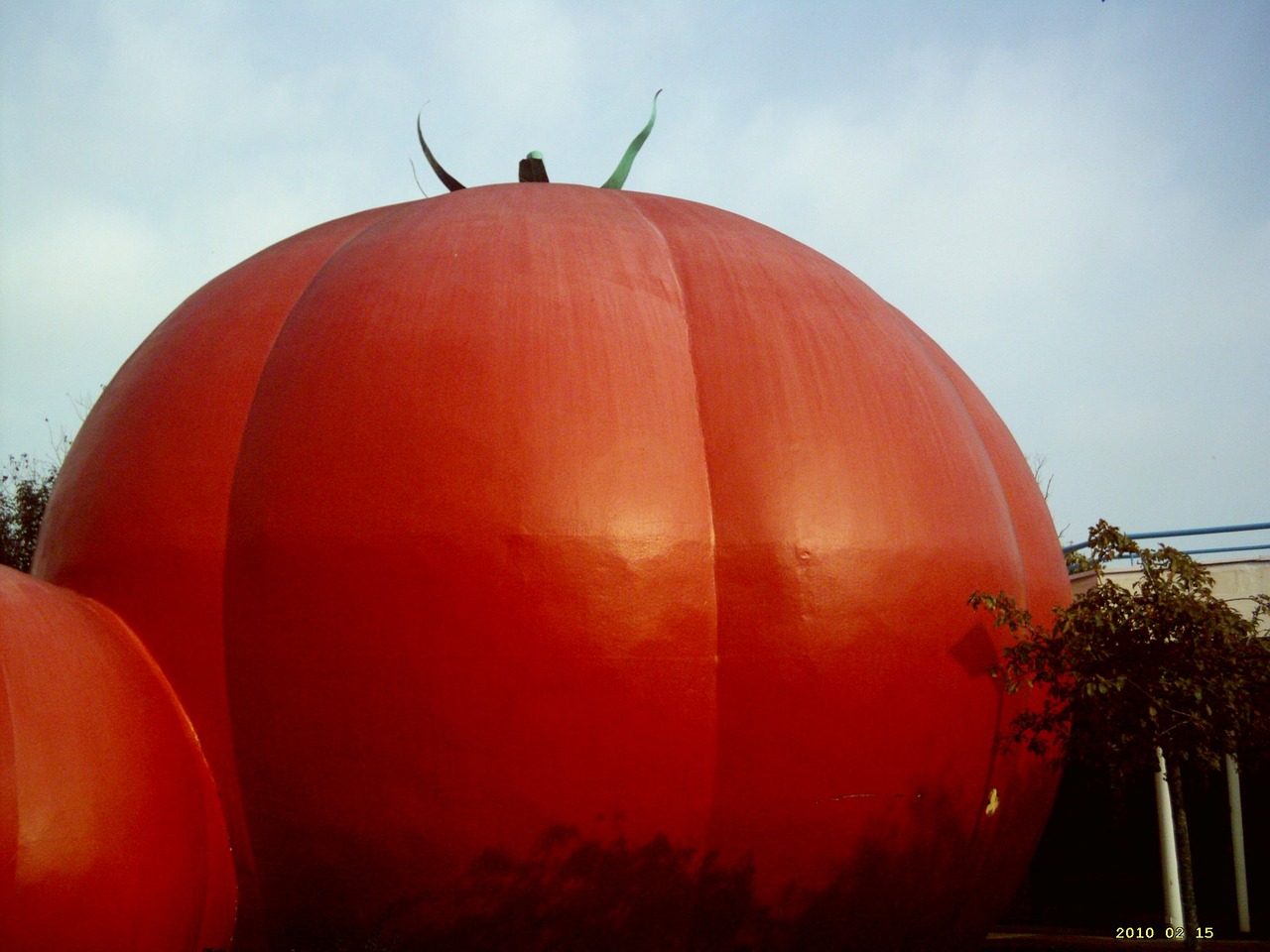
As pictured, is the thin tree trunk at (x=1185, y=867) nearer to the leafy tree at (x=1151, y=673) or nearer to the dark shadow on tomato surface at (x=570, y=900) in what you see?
the leafy tree at (x=1151, y=673)

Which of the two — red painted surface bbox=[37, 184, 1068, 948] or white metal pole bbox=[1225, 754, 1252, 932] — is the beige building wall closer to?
white metal pole bbox=[1225, 754, 1252, 932]

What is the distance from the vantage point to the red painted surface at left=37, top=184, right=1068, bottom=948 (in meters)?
7.85

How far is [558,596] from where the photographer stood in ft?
25.8

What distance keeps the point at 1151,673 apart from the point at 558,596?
4.08m

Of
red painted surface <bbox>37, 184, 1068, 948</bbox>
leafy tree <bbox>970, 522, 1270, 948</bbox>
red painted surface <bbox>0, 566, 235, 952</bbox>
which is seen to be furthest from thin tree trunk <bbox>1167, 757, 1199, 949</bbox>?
red painted surface <bbox>0, 566, 235, 952</bbox>

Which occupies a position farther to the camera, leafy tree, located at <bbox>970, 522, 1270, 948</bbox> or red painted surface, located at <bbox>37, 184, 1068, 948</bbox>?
leafy tree, located at <bbox>970, 522, 1270, 948</bbox>

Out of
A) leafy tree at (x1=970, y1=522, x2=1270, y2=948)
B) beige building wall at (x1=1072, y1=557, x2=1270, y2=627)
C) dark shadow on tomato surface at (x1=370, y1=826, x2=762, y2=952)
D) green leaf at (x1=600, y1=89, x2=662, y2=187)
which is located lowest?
dark shadow on tomato surface at (x1=370, y1=826, x2=762, y2=952)

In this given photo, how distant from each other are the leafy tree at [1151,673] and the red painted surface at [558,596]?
21.7 inches

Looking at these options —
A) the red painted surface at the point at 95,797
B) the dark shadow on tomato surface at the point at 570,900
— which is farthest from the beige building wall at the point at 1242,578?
the red painted surface at the point at 95,797

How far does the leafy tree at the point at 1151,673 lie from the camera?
26.8 feet

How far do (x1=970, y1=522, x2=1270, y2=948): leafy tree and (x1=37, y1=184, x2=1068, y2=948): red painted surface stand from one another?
0.55m

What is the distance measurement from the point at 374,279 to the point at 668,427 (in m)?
2.54

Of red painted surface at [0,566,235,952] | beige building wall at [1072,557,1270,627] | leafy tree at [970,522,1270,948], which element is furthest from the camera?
beige building wall at [1072,557,1270,627]

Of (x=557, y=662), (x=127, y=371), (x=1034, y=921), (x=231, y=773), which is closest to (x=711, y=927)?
(x=557, y=662)
